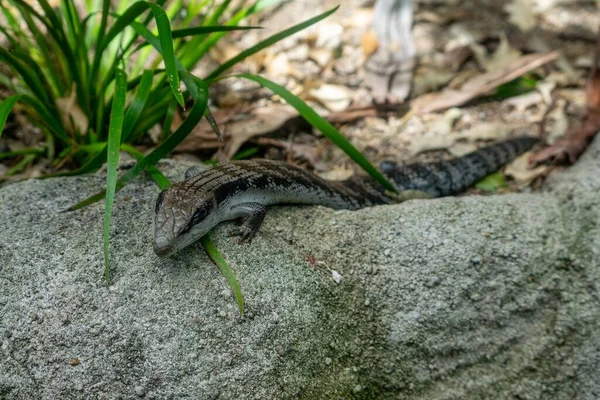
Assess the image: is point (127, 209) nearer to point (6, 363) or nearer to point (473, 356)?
point (6, 363)

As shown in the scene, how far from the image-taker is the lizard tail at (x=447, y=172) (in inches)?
183

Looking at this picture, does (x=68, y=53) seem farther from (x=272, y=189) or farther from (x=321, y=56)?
(x=321, y=56)

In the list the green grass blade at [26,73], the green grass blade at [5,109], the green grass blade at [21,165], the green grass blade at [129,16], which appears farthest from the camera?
the green grass blade at [21,165]

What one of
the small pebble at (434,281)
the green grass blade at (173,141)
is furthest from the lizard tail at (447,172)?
the green grass blade at (173,141)

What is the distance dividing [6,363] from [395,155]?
10.6 feet

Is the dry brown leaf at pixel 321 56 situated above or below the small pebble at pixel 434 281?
above

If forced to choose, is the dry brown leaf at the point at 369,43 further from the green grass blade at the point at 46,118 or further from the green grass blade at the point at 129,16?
the green grass blade at the point at 46,118

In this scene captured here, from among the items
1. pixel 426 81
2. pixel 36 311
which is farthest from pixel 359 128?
pixel 36 311

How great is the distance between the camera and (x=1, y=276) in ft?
9.99

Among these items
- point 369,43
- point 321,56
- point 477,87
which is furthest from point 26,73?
point 477,87

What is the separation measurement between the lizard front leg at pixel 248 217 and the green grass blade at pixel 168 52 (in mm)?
778

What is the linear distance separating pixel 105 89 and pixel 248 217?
1.37m

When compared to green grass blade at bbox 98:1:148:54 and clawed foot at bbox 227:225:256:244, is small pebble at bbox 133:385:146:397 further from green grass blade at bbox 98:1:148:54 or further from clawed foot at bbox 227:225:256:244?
green grass blade at bbox 98:1:148:54

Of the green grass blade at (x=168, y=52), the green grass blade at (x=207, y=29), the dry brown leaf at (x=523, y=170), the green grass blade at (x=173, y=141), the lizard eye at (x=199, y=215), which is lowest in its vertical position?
the dry brown leaf at (x=523, y=170)
